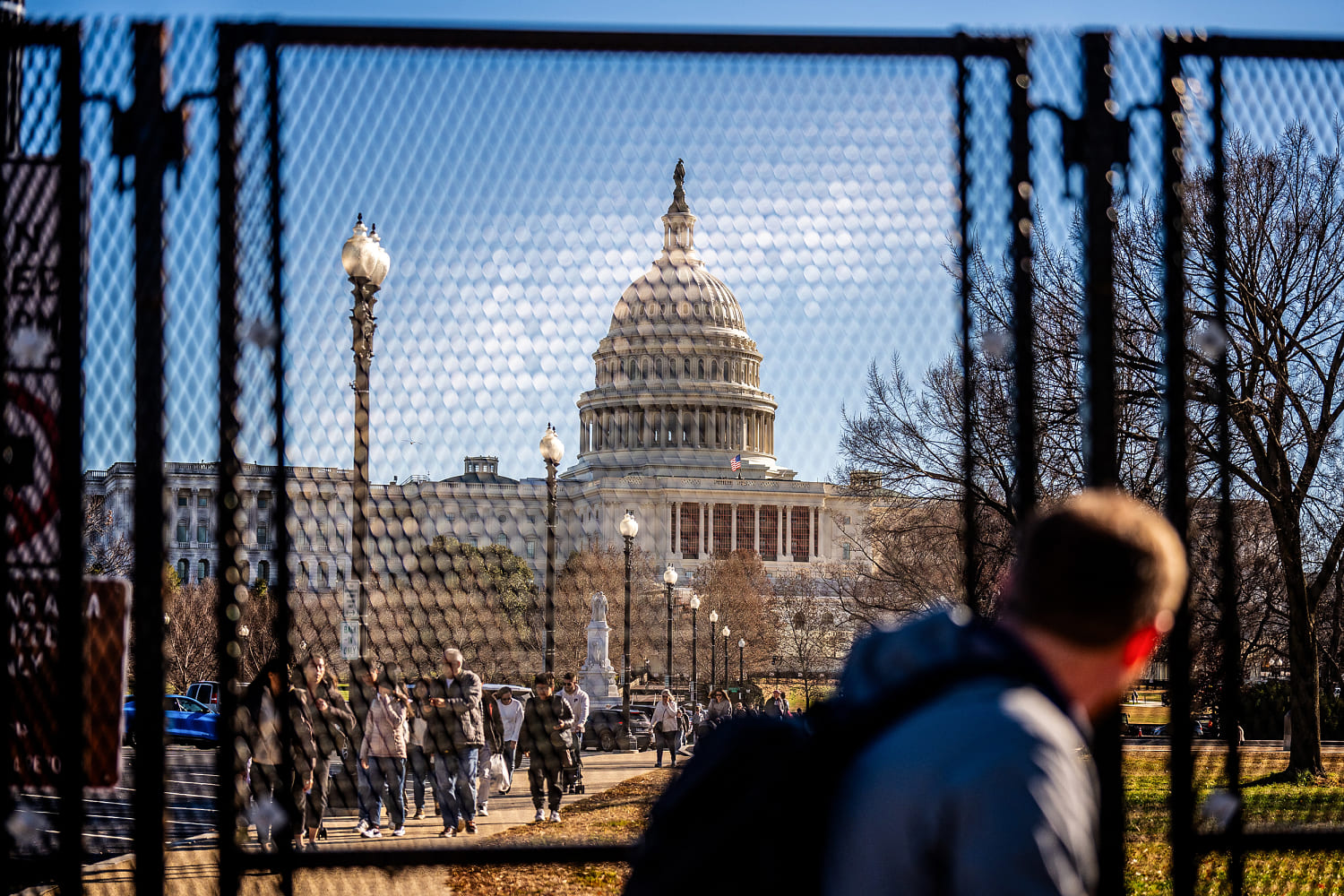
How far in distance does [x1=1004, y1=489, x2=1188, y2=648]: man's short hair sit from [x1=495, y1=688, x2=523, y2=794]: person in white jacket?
54.4 feet

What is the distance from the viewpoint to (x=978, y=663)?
91.7 inches

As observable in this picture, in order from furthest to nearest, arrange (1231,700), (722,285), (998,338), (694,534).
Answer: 1. (694,534)
2. (998,338)
3. (722,285)
4. (1231,700)

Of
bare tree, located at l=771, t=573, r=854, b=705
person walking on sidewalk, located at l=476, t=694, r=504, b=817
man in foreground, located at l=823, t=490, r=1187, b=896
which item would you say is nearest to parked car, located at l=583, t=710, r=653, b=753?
bare tree, located at l=771, t=573, r=854, b=705

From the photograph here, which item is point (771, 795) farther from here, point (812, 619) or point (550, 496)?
point (812, 619)

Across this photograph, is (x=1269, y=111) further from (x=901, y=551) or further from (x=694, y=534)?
(x=901, y=551)

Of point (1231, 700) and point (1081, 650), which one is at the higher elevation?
point (1081, 650)

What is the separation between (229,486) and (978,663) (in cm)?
341

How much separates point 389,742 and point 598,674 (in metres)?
35.1

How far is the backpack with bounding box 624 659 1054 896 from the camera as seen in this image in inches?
92.4

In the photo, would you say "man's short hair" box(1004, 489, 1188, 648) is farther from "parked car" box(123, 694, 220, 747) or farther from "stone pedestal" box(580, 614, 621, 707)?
"stone pedestal" box(580, 614, 621, 707)

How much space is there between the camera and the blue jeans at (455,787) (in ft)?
30.8

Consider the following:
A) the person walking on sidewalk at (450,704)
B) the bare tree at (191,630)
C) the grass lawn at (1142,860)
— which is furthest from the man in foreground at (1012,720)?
the bare tree at (191,630)

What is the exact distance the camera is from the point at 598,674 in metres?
43.7

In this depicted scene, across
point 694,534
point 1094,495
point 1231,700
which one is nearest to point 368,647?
point 1231,700
